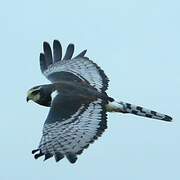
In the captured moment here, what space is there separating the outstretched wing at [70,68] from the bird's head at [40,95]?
82 centimetres

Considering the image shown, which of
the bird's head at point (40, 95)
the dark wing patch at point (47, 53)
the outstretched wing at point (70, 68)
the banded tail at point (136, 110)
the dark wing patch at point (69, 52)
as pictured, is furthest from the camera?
the dark wing patch at point (47, 53)

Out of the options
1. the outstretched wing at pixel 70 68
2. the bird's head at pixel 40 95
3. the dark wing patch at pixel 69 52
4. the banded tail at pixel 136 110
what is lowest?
the banded tail at pixel 136 110

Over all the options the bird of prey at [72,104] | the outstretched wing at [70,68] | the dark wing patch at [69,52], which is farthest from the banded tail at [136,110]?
the dark wing patch at [69,52]

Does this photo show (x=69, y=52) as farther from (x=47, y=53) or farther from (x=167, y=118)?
(x=167, y=118)

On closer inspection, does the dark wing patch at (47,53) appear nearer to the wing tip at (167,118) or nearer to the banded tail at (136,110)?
the banded tail at (136,110)

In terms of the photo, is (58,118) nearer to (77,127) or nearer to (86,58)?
(77,127)

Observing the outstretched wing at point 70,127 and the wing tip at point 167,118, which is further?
the wing tip at point 167,118

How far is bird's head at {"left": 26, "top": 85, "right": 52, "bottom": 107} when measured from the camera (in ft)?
92.3

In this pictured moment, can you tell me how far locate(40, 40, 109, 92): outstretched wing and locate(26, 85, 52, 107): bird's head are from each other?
0.82 meters

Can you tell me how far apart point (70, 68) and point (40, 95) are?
2096 millimetres

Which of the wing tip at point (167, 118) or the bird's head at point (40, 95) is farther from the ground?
the bird's head at point (40, 95)

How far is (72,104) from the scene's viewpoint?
27.2 m

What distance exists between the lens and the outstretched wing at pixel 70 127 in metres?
25.1

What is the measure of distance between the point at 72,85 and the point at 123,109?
117 cm
